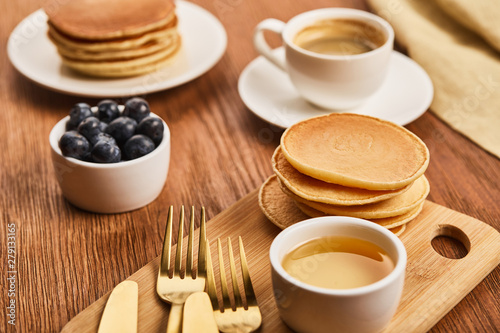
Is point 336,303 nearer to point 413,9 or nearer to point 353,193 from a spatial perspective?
point 353,193

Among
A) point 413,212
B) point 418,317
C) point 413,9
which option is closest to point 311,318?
point 418,317

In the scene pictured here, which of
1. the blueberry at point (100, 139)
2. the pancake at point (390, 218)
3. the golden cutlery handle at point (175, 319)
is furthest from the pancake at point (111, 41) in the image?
the golden cutlery handle at point (175, 319)

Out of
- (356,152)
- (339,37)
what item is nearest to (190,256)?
(356,152)

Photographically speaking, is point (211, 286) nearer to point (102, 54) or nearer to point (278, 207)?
point (278, 207)

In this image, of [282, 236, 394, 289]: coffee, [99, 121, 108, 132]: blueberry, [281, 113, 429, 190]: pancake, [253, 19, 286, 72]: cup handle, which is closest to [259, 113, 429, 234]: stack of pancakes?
[281, 113, 429, 190]: pancake

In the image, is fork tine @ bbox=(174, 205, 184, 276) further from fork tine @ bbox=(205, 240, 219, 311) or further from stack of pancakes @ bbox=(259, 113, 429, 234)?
stack of pancakes @ bbox=(259, 113, 429, 234)
